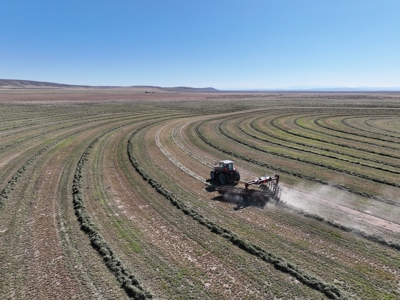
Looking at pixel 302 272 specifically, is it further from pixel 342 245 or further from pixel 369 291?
pixel 342 245

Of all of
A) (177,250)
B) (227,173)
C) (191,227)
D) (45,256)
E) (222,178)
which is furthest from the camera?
(222,178)

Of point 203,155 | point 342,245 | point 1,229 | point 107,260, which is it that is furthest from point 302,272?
point 203,155

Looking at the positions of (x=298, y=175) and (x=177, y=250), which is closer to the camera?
(x=177, y=250)

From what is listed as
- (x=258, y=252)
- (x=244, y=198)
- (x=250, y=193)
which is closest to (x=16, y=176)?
(x=244, y=198)

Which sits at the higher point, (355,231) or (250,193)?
(250,193)

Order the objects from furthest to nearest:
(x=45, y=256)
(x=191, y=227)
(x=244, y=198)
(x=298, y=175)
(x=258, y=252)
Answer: (x=298, y=175)
(x=244, y=198)
(x=191, y=227)
(x=258, y=252)
(x=45, y=256)

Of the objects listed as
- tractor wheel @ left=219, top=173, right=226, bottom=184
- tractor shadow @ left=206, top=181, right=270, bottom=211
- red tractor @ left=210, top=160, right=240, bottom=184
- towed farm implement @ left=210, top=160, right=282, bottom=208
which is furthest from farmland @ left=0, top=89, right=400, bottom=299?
red tractor @ left=210, top=160, right=240, bottom=184

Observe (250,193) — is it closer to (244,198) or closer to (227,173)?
(244,198)

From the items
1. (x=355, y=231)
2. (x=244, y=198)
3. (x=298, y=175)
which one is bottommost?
(x=355, y=231)

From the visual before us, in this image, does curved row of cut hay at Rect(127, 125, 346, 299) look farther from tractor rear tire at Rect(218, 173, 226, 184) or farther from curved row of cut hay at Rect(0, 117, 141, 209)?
curved row of cut hay at Rect(0, 117, 141, 209)
